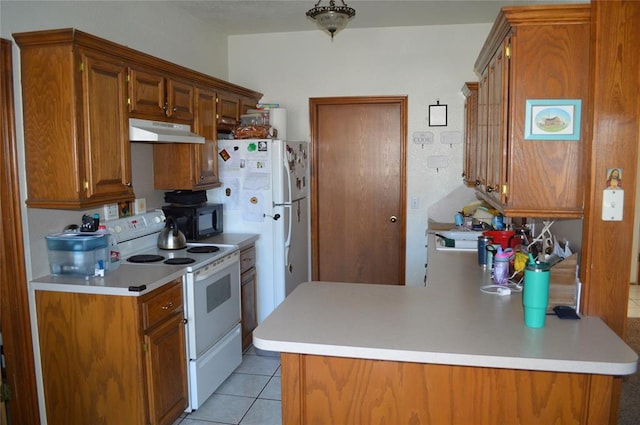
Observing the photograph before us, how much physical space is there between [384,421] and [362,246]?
3.09 m

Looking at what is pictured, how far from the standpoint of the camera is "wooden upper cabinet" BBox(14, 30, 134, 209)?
245 cm

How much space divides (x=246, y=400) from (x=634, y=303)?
411 centimetres

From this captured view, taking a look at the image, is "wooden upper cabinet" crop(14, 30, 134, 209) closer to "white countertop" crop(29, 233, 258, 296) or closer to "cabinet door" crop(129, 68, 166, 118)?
"cabinet door" crop(129, 68, 166, 118)

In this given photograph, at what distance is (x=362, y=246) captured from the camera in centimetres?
489

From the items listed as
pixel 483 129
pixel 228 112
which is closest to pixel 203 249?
pixel 228 112

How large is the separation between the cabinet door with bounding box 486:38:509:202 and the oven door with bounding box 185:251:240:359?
1704 millimetres

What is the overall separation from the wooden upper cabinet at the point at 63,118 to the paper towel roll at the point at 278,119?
189 centimetres

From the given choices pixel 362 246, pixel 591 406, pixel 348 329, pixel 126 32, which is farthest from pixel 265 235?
pixel 591 406

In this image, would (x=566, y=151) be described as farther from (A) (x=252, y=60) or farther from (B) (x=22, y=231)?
(A) (x=252, y=60)

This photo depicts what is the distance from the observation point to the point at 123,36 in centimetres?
331

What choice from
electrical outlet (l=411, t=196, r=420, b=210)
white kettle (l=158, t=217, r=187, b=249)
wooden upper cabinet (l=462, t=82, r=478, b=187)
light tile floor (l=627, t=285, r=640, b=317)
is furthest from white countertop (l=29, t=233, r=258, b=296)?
light tile floor (l=627, t=285, r=640, b=317)

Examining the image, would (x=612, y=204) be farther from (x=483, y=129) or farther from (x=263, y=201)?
(x=263, y=201)

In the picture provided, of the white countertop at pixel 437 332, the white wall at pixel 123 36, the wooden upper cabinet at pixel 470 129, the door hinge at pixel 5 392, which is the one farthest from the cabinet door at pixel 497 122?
the door hinge at pixel 5 392

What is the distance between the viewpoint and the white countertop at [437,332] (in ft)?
5.25
